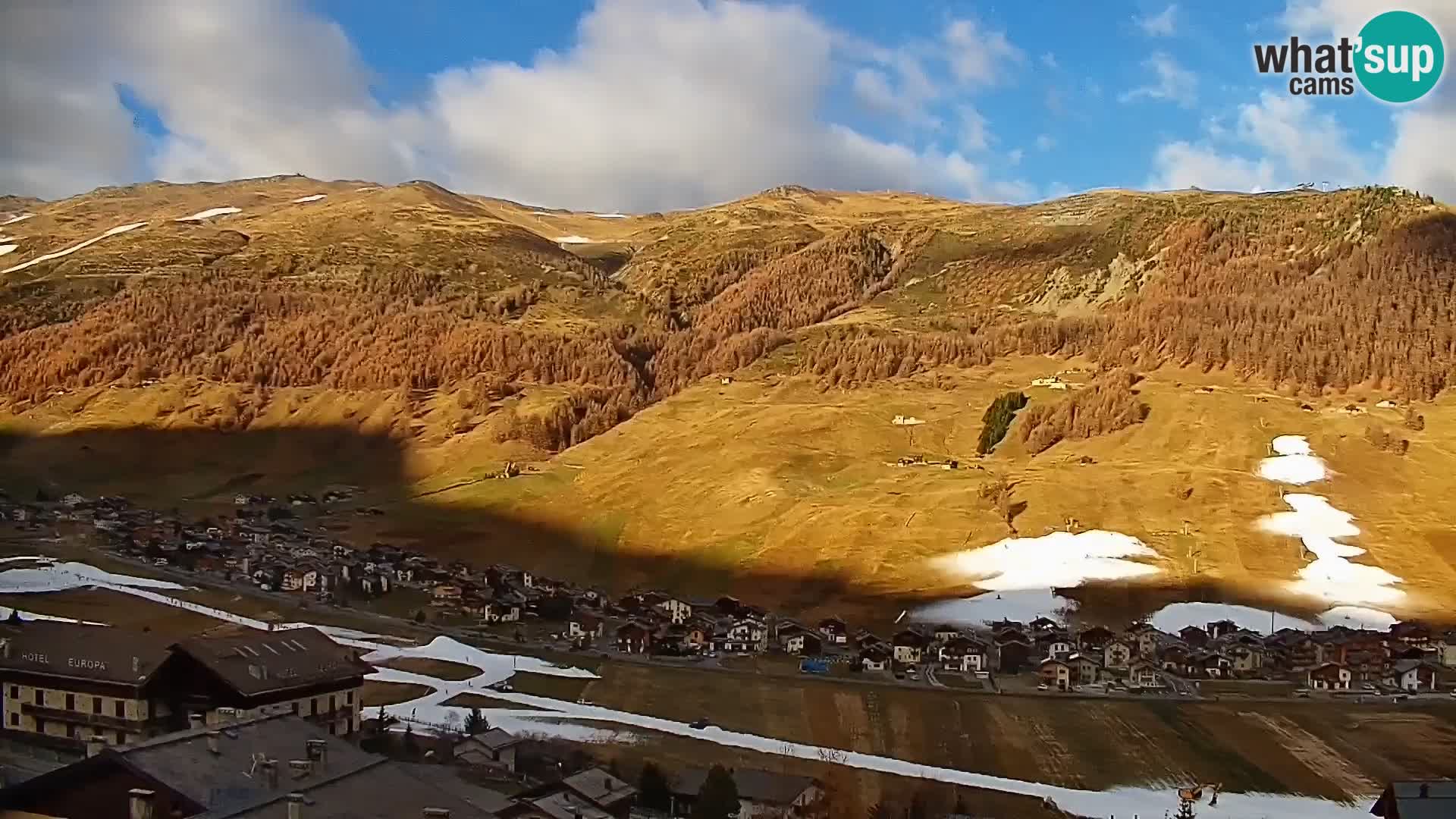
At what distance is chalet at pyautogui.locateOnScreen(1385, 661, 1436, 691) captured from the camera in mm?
58781

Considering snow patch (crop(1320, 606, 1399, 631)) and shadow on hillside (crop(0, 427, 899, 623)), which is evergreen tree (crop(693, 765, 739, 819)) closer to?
shadow on hillside (crop(0, 427, 899, 623))

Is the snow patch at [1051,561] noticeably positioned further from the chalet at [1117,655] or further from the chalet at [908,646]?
the chalet at [908,646]

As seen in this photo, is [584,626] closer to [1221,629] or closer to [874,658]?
[874,658]

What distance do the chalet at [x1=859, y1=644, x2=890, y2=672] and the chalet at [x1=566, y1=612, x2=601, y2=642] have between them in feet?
49.9

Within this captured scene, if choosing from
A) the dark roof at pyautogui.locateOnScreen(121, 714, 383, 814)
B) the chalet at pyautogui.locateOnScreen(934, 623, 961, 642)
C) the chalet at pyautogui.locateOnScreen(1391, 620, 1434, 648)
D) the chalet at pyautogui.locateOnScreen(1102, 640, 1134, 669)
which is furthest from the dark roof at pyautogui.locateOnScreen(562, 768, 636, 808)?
the chalet at pyautogui.locateOnScreen(1391, 620, 1434, 648)

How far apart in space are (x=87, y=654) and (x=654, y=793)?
1938 cm

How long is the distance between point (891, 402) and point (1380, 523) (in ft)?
192

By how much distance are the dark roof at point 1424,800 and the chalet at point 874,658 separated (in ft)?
121

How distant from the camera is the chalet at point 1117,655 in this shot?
62.3m

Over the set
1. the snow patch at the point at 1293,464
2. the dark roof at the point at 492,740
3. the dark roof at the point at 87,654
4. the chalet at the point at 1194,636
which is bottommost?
the dark roof at the point at 492,740

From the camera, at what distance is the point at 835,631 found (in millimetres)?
70500

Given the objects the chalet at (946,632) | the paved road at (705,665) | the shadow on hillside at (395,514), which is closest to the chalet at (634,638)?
the paved road at (705,665)

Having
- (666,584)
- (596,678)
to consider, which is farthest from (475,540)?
(596,678)

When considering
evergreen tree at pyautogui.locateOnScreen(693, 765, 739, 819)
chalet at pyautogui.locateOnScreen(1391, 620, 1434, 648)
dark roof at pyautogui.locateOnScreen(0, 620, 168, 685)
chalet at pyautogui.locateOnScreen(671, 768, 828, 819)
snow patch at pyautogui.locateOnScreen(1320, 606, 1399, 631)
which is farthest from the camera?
snow patch at pyautogui.locateOnScreen(1320, 606, 1399, 631)
